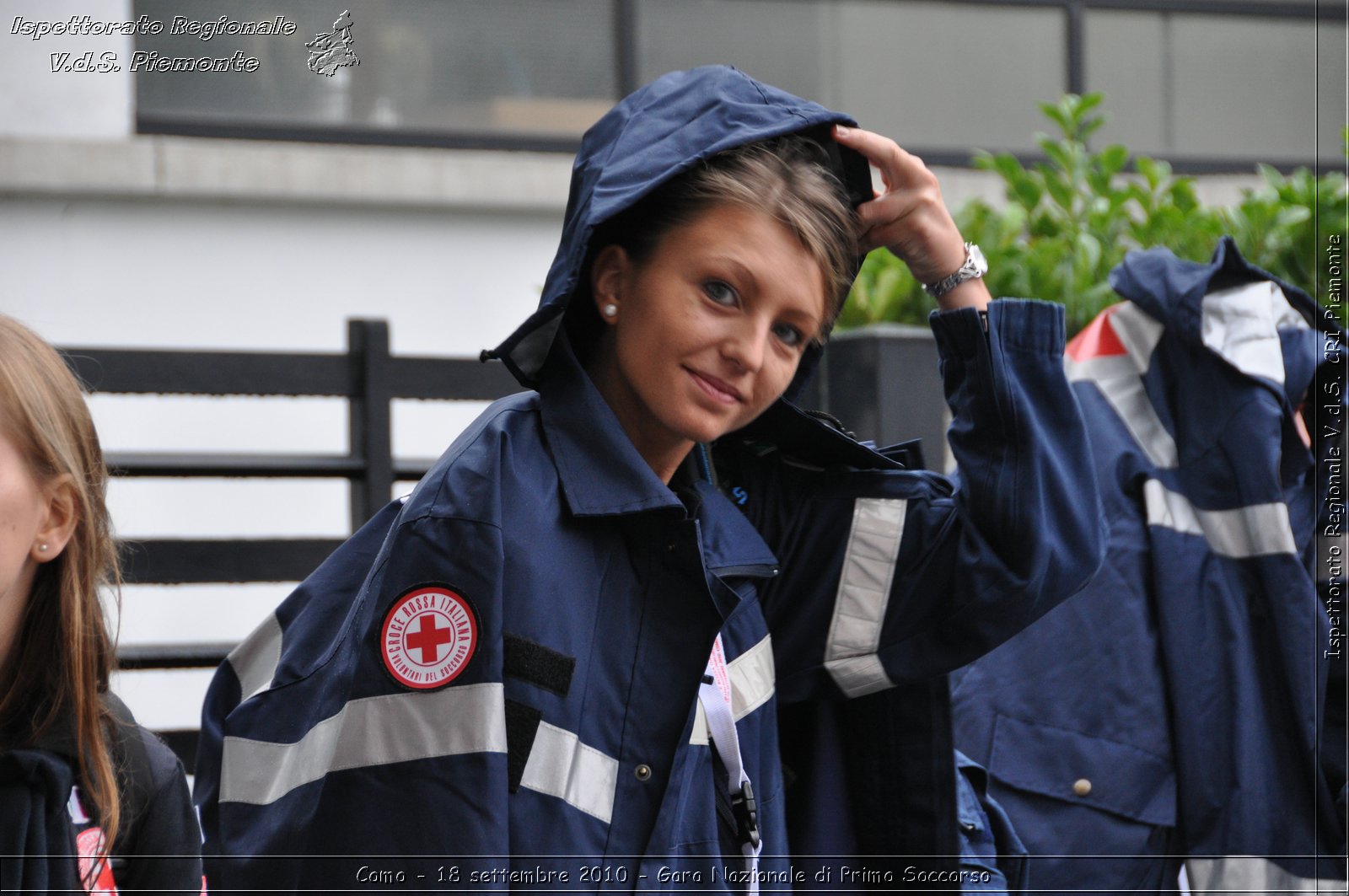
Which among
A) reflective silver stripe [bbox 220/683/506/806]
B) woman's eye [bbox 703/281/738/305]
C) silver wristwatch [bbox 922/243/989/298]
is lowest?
reflective silver stripe [bbox 220/683/506/806]

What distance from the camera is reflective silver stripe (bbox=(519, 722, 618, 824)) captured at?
168 cm

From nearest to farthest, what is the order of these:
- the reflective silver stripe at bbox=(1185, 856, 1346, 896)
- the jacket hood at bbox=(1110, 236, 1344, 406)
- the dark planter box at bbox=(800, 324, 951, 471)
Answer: the reflective silver stripe at bbox=(1185, 856, 1346, 896) < the jacket hood at bbox=(1110, 236, 1344, 406) < the dark planter box at bbox=(800, 324, 951, 471)

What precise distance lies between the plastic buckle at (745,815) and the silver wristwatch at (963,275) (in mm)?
837

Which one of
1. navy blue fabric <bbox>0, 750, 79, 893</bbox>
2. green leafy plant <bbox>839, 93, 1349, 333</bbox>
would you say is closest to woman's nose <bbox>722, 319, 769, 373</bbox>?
navy blue fabric <bbox>0, 750, 79, 893</bbox>

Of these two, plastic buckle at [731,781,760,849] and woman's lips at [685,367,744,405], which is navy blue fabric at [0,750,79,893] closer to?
plastic buckle at [731,781,760,849]

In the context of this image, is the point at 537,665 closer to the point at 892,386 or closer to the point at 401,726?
the point at 401,726

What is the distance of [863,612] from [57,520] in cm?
117

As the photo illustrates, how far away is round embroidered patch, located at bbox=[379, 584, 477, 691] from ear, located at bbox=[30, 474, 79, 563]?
56cm

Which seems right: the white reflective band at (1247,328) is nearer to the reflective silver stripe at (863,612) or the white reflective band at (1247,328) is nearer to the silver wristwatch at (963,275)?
the silver wristwatch at (963,275)

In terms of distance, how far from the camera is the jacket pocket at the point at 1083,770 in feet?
8.86

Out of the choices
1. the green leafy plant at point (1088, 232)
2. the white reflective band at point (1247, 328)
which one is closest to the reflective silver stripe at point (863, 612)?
the white reflective band at point (1247, 328)

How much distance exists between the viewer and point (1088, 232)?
13.0 feet

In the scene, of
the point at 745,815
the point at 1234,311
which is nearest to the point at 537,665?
the point at 745,815

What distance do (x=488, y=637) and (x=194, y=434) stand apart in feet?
11.2
